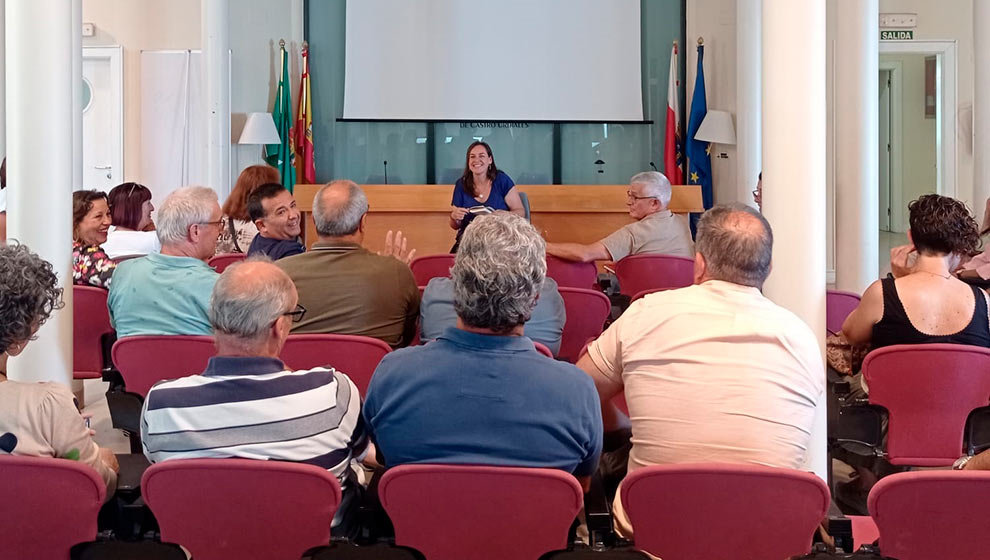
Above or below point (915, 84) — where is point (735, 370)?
below

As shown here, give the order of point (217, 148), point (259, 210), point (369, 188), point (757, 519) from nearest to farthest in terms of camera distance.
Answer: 1. point (757, 519)
2. point (259, 210)
3. point (369, 188)
4. point (217, 148)

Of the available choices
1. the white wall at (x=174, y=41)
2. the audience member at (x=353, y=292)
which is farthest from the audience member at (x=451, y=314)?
the white wall at (x=174, y=41)

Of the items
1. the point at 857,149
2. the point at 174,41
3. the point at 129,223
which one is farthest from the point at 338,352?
the point at 174,41

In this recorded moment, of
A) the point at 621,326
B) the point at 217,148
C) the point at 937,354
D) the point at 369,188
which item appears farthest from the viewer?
the point at 217,148

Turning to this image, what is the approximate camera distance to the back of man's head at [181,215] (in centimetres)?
397

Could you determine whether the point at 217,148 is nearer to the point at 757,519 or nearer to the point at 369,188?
the point at 369,188

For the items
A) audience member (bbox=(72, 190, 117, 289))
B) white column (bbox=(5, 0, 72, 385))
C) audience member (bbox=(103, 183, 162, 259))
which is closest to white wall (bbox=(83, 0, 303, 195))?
audience member (bbox=(103, 183, 162, 259))

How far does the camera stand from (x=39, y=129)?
3738mm

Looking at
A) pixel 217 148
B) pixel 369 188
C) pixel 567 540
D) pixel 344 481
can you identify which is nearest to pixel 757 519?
pixel 567 540

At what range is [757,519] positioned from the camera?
2086 mm

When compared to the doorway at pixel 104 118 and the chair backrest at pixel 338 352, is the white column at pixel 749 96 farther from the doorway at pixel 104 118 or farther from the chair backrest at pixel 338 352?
the chair backrest at pixel 338 352

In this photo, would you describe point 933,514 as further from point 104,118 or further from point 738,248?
point 104,118

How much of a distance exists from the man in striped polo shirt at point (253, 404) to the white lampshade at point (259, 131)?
8220 mm

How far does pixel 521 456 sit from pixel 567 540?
0.71 feet
